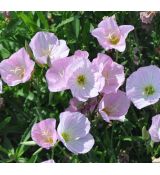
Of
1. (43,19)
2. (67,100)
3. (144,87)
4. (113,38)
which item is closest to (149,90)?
(144,87)

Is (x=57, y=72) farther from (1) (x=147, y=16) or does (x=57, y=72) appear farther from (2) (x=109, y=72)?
(1) (x=147, y=16)

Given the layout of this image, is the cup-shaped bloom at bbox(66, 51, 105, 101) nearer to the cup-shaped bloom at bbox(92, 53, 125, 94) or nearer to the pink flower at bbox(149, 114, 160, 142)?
the cup-shaped bloom at bbox(92, 53, 125, 94)

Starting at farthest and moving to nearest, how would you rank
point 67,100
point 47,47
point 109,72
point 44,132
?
point 67,100 < point 47,47 < point 109,72 < point 44,132

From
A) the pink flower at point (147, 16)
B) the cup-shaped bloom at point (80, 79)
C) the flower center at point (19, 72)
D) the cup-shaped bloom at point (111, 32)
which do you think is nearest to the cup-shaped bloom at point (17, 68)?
the flower center at point (19, 72)

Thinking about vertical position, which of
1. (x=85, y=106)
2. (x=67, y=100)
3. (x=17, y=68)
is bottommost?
(x=67, y=100)

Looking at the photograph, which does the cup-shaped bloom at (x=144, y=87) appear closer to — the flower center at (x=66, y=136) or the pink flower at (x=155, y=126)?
the pink flower at (x=155, y=126)

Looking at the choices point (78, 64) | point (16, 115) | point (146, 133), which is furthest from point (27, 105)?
point (146, 133)

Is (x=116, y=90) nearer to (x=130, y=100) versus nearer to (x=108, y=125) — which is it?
(x=130, y=100)
